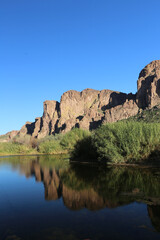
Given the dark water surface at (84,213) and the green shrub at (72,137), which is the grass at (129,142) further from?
the green shrub at (72,137)

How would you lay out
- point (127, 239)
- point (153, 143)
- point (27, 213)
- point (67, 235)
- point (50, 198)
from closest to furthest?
point (127, 239)
point (67, 235)
point (27, 213)
point (50, 198)
point (153, 143)

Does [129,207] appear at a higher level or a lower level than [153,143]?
lower

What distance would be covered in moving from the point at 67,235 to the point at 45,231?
4.06ft

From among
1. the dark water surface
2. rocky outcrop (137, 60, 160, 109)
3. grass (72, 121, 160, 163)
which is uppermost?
rocky outcrop (137, 60, 160, 109)

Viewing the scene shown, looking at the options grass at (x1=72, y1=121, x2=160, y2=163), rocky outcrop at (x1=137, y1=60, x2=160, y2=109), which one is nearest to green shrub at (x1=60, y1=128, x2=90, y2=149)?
grass at (x1=72, y1=121, x2=160, y2=163)

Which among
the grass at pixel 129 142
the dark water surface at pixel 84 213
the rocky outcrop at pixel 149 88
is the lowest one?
the dark water surface at pixel 84 213

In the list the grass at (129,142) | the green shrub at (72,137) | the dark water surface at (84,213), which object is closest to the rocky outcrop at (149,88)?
the green shrub at (72,137)

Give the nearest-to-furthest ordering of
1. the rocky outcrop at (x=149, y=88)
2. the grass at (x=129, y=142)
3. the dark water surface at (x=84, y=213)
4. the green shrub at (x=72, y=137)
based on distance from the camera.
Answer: the dark water surface at (x=84, y=213), the grass at (x=129, y=142), the green shrub at (x=72, y=137), the rocky outcrop at (x=149, y=88)

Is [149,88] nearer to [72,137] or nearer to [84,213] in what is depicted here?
[72,137]

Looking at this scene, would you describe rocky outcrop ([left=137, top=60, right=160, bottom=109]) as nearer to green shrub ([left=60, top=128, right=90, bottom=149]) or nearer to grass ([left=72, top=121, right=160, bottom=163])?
green shrub ([left=60, top=128, right=90, bottom=149])

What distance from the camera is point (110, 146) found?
1298 inches

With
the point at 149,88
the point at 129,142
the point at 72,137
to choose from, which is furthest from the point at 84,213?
the point at 149,88

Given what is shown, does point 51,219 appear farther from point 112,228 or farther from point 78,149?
point 78,149

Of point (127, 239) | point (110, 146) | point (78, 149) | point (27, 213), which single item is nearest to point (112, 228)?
point (127, 239)
